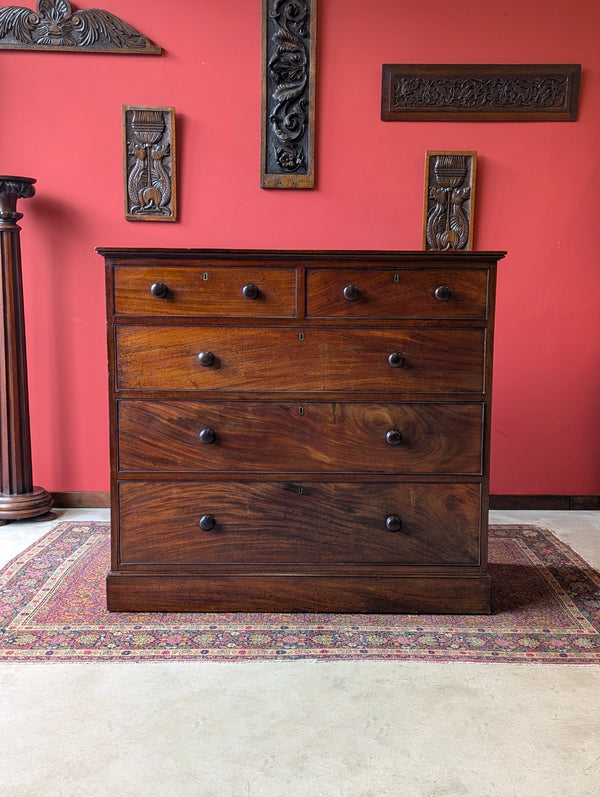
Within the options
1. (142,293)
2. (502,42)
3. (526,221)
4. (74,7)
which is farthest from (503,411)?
(74,7)

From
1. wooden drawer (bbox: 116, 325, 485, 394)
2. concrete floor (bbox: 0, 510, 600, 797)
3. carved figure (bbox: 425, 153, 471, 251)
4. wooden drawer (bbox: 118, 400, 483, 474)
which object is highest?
carved figure (bbox: 425, 153, 471, 251)

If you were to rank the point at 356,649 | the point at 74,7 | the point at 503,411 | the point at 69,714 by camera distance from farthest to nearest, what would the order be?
the point at 503,411 < the point at 74,7 < the point at 356,649 < the point at 69,714

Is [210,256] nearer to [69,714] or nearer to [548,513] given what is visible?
[69,714]

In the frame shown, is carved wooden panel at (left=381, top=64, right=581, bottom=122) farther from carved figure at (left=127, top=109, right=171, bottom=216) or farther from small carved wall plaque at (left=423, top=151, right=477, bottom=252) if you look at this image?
carved figure at (left=127, top=109, right=171, bottom=216)

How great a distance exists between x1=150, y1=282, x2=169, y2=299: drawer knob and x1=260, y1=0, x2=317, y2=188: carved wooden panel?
1.38m

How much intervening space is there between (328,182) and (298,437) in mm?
1644

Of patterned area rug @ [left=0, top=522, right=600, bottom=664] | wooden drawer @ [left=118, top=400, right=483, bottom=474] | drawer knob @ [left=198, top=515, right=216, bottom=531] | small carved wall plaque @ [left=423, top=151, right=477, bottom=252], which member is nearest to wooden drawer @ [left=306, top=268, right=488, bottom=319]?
wooden drawer @ [left=118, top=400, right=483, bottom=474]

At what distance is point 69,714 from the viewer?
169cm

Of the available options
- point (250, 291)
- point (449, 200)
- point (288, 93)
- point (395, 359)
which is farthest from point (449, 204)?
point (250, 291)

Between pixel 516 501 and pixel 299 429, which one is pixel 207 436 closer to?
pixel 299 429

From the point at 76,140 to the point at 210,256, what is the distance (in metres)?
1.63

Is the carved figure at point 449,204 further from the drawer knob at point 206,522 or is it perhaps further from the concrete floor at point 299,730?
the concrete floor at point 299,730

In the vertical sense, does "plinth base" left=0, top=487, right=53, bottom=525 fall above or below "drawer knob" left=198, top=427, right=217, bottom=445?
below

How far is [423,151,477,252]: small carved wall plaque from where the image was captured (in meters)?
3.30
